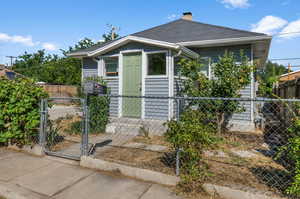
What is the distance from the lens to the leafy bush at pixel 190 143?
2.54 meters

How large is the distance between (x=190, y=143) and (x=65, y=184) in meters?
1.99

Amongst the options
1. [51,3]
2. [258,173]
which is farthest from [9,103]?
[51,3]

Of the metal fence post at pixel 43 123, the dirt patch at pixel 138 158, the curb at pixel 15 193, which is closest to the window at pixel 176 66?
the dirt patch at pixel 138 158

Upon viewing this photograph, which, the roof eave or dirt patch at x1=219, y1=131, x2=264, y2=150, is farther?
the roof eave

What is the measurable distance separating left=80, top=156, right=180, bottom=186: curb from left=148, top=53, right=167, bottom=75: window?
3.53m

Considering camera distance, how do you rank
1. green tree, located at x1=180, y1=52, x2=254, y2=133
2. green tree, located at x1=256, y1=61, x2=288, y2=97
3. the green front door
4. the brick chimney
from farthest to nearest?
the brick chimney < the green front door < green tree, located at x1=180, y1=52, x2=254, y2=133 < green tree, located at x1=256, y1=61, x2=288, y2=97

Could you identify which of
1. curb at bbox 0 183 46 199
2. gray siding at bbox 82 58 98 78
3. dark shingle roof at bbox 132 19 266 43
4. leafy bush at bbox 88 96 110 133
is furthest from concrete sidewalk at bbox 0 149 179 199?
gray siding at bbox 82 58 98 78

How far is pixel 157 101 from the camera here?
5.97 metres

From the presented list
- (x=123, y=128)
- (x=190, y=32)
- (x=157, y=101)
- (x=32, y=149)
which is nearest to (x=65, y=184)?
(x=32, y=149)

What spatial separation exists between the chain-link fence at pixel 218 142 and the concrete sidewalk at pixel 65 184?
0.42 m

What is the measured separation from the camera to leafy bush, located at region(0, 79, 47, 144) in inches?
159

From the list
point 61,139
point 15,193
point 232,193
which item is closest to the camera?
point 232,193

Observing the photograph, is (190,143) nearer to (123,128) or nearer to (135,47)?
(123,128)

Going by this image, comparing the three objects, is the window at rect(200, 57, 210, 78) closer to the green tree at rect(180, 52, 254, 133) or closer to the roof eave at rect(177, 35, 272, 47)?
the roof eave at rect(177, 35, 272, 47)
